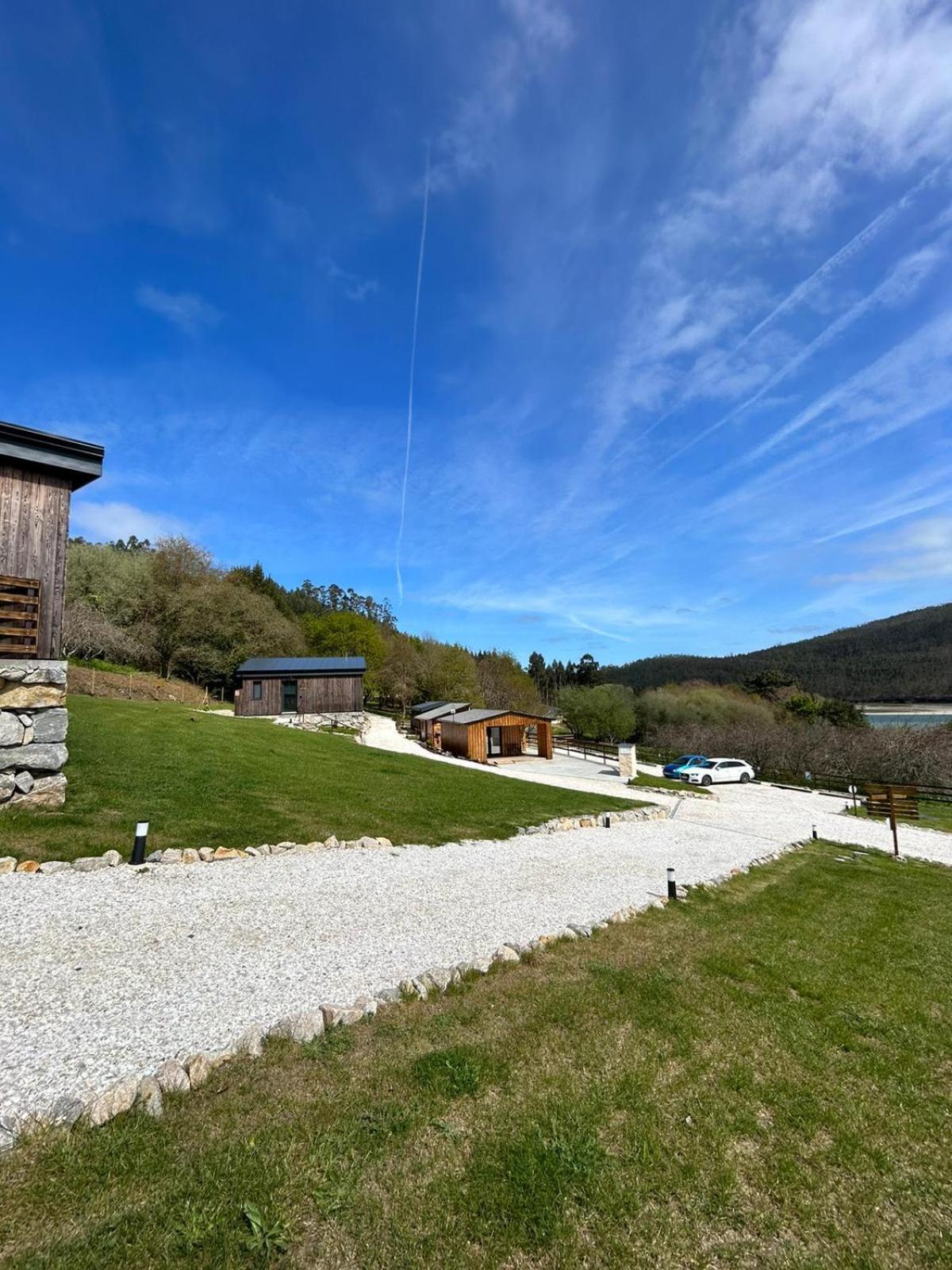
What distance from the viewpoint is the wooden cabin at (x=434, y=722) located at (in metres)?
35.0

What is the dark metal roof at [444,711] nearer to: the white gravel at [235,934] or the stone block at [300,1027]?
the white gravel at [235,934]

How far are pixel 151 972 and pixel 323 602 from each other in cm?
9142

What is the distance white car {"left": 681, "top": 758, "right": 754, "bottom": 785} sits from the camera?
1096 inches

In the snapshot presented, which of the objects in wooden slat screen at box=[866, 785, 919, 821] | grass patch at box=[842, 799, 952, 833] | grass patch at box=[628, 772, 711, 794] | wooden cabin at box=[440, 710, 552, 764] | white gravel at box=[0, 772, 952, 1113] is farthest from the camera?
wooden cabin at box=[440, 710, 552, 764]

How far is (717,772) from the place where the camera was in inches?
A: 1114

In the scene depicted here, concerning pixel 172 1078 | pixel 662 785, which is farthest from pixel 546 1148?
pixel 662 785

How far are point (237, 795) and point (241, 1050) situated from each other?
8.56 metres

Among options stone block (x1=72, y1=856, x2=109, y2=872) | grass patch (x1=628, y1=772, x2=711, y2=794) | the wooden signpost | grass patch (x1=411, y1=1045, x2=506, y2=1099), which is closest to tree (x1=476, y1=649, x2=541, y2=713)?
grass patch (x1=628, y1=772, x2=711, y2=794)

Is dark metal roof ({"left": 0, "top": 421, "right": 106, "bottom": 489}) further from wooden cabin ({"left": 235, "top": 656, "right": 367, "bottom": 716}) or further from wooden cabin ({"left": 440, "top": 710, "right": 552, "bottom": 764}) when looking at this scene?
wooden cabin ({"left": 235, "top": 656, "right": 367, "bottom": 716})

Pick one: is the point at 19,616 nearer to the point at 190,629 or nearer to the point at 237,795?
the point at 237,795

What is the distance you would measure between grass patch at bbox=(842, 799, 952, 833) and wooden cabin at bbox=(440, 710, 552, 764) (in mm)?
15704

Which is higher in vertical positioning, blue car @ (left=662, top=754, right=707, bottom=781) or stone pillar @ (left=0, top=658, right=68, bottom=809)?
stone pillar @ (left=0, top=658, right=68, bottom=809)

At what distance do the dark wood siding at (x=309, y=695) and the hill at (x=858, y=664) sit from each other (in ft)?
177

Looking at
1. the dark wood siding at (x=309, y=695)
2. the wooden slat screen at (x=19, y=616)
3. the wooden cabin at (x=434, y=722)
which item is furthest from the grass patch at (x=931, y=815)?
the dark wood siding at (x=309, y=695)
